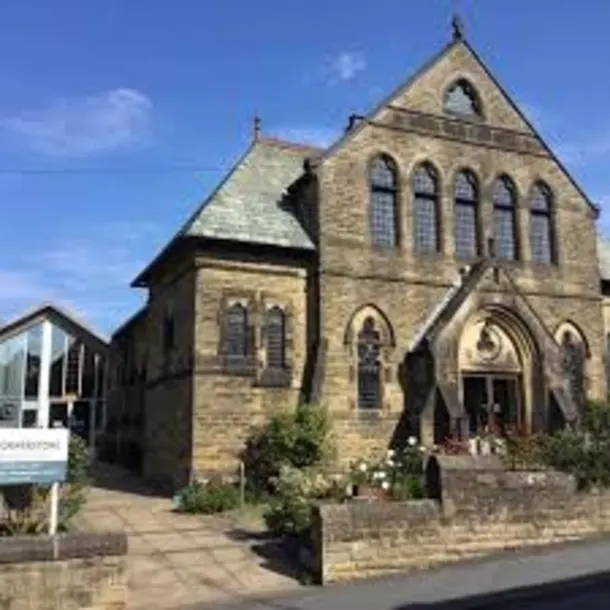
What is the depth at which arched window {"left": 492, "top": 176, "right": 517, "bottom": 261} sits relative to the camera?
27.9m

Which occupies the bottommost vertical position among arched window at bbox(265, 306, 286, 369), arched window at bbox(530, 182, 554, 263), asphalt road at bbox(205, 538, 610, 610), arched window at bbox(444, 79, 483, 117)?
asphalt road at bbox(205, 538, 610, 610)

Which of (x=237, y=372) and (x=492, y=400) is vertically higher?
(x=237, y=372)

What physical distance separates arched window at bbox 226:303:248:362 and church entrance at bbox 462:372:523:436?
6339mm

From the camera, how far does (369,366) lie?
24844 millimetres

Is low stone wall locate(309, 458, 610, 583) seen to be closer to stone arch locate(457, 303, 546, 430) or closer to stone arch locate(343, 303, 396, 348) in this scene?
stone arch locate(457, 303, 546, 430)

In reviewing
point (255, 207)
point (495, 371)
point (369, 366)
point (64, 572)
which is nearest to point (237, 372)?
point (369, 366)

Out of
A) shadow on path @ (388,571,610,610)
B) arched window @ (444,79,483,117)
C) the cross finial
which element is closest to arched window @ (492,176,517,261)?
the cross finial

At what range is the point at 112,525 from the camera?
18484 millimetres

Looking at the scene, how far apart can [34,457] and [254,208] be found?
45.2 feet

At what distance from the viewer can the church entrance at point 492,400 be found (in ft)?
84.7

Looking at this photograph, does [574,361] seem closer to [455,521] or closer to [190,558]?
[455,521]

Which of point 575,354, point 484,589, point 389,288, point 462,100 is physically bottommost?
point 484,589

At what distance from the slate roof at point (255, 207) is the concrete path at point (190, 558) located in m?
7.36

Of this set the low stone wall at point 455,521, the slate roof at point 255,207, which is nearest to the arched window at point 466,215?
the slate roof at point 255,207
